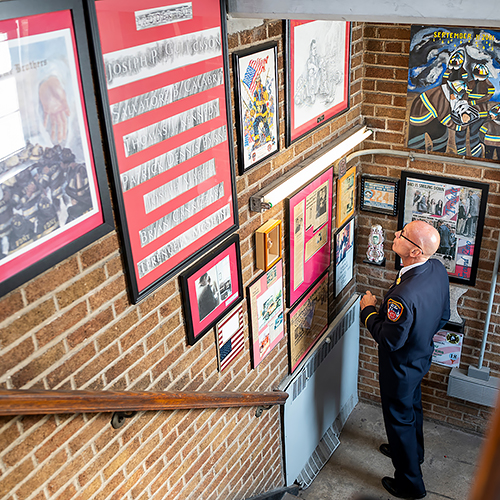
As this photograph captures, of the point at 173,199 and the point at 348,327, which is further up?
the point at 173,199

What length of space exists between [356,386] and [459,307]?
4.04 feet

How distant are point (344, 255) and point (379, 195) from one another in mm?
524

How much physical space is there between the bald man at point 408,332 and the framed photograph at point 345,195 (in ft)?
1.47

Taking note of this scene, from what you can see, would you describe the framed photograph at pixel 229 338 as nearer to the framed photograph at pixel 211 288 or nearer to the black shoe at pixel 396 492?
the framed photograph at pixel 211 288

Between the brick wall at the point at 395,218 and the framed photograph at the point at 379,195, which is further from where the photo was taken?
the framed photograph at the point at 379,195

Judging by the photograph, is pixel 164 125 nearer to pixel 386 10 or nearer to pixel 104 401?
pixel 386 10

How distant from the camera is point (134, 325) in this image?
7.26 feet

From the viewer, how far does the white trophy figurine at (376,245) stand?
165 inches

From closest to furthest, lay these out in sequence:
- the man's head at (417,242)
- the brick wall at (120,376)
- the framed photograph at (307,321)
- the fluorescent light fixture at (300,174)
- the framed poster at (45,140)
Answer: the framed poster at (45,140)
the brick wall at (120,376)
the fluorescent light fixture at (300,174)
the man's head at (417,242)
the framed photograph at (307,321)

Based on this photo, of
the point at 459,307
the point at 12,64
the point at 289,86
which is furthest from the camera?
the point at 459,307

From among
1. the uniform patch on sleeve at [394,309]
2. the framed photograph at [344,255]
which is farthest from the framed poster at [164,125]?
the framed photograph at [344,255]

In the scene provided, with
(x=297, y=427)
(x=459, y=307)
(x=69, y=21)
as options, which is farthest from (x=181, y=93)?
(x=459, y=307)

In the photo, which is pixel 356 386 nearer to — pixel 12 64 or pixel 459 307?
pixel 459 307

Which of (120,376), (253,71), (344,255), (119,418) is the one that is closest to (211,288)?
(120,376)
